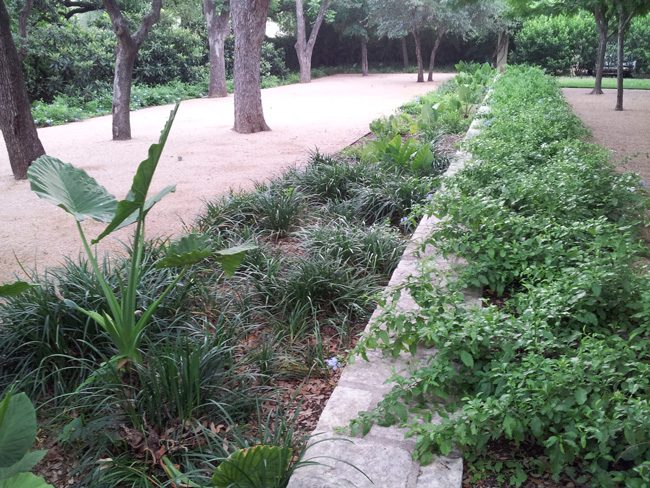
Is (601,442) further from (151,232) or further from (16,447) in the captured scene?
(151,232)

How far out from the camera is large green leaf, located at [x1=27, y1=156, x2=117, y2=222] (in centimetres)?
286

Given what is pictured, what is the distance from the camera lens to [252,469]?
1.99 meters

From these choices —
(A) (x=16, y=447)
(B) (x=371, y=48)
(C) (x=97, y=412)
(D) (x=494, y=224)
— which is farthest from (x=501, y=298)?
(B) (x=371, y=48)

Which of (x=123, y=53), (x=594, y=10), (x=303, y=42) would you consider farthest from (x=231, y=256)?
(x=303, y=42)

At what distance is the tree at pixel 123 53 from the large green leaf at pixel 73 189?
26.9ft

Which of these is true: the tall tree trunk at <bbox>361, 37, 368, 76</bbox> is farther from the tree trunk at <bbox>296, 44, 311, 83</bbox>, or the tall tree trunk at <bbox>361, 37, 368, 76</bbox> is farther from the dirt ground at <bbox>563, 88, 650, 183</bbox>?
the dirt ground at <bbox>563, 88, 650, 183</bbox>

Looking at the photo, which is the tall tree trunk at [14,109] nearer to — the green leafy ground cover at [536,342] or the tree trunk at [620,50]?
the green leafy ground cover at [536,342]

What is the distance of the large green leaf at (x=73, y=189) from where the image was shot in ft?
9.37

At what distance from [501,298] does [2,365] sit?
9.03ft

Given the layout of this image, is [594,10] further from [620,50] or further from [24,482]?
[24,482]

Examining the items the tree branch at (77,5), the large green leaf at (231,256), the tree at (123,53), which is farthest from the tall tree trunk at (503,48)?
the large green leaf at (231,256)

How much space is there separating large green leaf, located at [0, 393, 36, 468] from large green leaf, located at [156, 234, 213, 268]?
3.00 feet

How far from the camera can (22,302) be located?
3.18 metres

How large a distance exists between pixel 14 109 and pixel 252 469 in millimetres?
7013
